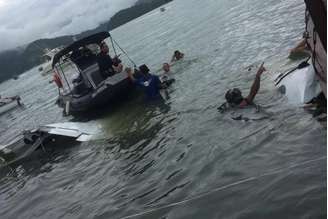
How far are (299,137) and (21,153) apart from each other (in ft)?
47.1

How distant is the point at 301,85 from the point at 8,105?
149ft

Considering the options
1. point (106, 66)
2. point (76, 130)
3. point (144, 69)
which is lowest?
point (76, 130)

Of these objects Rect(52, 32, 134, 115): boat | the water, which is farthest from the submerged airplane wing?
Rect(52, 32, 134, 115): boat

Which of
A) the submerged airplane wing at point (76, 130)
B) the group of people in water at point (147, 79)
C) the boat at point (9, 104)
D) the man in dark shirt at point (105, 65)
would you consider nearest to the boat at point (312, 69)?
the group of people in water at point (147, 79)

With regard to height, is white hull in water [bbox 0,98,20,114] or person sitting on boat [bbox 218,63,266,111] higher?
white hull in water [bbox 0,98,20,114]

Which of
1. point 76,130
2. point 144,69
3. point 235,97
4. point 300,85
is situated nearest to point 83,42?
point 144,69

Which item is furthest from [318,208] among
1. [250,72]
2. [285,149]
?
[250,72]

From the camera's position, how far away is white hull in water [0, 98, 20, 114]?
50.7m

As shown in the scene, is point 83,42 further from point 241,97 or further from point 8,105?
point 8,105

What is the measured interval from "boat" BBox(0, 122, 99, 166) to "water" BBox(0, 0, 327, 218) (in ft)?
1.88

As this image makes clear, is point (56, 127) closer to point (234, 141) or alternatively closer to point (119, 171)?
point (119, 171)

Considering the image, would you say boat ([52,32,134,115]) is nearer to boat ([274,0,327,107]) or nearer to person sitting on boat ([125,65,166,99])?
person sitting on boat ([125,65,166,99])

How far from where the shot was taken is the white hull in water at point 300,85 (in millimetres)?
10698

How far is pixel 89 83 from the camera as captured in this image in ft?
75.5
